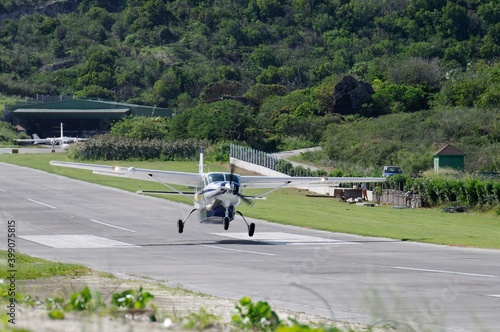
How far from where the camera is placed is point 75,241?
34.5 meters

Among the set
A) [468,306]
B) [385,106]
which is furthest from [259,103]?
[468,306]

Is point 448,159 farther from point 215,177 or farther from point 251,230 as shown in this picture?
point 215,177

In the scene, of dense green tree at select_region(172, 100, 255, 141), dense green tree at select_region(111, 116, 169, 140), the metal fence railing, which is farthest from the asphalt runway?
dense green tree at select_region(111, 116, 169, 140)

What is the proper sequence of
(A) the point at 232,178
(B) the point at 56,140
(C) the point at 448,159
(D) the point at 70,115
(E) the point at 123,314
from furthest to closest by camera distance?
(D) the point at 70,115 < (B) the point at 56,140 < (C) the point at 448,159 < (A) the point at 232,178 < (E) the point at 123,314

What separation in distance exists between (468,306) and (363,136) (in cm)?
6443

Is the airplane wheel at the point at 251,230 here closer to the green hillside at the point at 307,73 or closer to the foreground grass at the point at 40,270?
the foreground grass at the point at 40,270

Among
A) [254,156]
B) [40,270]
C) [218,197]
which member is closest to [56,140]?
[254,156]

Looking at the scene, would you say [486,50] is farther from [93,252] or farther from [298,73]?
[93,252]

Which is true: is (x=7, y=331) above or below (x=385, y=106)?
below

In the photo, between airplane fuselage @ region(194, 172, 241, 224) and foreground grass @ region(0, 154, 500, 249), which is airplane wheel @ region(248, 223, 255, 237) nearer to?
airplane fuselage @ region(194, 172, 241, 224)

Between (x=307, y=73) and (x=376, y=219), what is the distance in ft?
395

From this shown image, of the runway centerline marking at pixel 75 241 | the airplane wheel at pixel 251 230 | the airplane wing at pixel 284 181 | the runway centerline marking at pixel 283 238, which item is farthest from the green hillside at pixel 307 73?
the runway centerline marking at pixel 75 241

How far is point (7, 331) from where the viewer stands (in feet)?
25.8

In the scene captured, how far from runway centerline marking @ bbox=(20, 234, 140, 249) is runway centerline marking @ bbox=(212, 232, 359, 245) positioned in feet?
16.2
